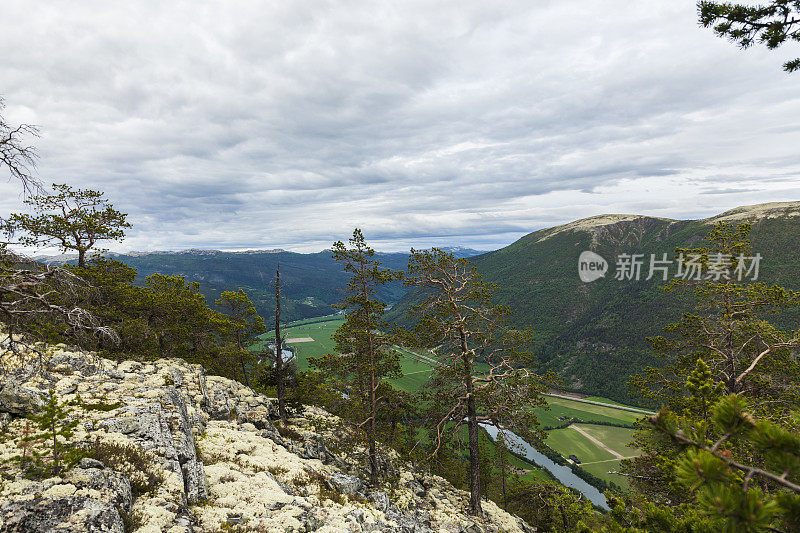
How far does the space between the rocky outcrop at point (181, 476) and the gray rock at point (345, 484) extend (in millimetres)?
96

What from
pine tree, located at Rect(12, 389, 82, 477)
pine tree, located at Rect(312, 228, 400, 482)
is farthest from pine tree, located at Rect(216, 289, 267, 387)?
pine tree, located at Rect(12, 389, 82, 477)

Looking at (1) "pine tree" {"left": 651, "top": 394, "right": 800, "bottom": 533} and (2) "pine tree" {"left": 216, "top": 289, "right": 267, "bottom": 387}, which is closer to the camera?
(1) "pine tree" {"left": 651, "top": 394, "right": 800, "bottom": 533}

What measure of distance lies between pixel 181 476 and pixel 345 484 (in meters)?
8.42

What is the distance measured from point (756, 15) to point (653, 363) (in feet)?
687

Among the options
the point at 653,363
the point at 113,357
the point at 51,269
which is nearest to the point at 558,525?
the point at 51,269

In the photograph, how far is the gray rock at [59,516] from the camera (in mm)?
6562

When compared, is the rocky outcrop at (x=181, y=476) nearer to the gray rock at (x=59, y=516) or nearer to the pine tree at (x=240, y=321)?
the gray rock at (x=59, y=516)

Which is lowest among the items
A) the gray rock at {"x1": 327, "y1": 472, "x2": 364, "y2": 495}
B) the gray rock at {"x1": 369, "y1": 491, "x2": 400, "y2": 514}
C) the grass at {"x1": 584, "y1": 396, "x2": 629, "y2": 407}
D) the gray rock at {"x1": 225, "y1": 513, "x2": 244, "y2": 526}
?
the grass at {"x1": 584, "y1": 396, "x2": 629, "y2": 407}

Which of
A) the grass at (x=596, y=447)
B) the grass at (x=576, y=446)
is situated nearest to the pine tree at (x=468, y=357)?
the grass at (x=576, y=446)

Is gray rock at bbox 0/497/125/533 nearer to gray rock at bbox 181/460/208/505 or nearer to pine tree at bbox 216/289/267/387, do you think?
gray rock at bbox 181/460/208/505

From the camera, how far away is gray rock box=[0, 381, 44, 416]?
1063 centimetres

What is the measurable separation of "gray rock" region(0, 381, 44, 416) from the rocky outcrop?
4 cm

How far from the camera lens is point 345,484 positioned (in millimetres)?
16375

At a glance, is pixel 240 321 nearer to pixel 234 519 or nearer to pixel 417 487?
pixel 417 487
